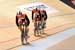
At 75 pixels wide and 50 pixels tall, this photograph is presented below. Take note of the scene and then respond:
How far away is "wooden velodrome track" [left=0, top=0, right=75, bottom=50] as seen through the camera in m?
1.62

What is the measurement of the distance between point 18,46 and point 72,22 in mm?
675

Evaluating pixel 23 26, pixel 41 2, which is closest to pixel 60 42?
pixel 23 26

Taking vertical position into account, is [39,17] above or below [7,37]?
above

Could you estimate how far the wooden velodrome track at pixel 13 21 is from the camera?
1620 millimetres

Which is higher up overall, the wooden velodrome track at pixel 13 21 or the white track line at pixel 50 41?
the wooden velodrome track at pixel 13 21

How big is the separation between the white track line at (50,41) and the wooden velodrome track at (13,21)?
1.7 inches

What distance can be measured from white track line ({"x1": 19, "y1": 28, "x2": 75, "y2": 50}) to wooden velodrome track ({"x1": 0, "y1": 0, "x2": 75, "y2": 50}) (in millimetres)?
43

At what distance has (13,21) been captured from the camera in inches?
76.9

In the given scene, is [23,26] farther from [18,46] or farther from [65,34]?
[65,34]

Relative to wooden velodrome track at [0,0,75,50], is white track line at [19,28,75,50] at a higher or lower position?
lower

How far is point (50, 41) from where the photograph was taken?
65.1 inches

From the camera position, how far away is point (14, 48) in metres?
1.52

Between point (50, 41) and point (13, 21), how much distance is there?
0.43m

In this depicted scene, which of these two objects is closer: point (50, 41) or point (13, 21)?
point (50, 41)
